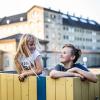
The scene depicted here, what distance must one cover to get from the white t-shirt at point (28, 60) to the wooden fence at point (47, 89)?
0.13m

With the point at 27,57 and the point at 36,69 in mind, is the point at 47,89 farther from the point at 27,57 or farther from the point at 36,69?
the point at 27,57

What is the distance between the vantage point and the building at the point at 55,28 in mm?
32000

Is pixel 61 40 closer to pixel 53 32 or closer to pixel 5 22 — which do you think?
pixel 53 32

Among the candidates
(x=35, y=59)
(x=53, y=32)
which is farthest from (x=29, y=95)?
(x=53, y=32)

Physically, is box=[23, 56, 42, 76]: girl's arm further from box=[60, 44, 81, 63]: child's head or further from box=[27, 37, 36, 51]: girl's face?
box=[60, 44, 81, 63]: child's head

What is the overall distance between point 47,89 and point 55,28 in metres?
32.1

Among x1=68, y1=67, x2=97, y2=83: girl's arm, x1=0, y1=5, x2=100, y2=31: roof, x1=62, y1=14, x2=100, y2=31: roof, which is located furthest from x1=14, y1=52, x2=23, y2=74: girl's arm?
x1=62, y1=14, x2=100, y2=31: roof

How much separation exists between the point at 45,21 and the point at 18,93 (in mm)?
30175

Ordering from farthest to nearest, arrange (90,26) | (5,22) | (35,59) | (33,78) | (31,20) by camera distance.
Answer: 1. (90,26)
2. (5,22)
3. (31,20)
4. (35,59)
5. (33,78)

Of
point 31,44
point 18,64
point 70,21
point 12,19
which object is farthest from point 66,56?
point 12,19

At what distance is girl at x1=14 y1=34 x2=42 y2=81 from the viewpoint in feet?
7.20

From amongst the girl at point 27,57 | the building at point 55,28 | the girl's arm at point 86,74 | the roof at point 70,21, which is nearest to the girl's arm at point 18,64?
the girl at point 27,57

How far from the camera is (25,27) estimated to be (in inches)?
1390

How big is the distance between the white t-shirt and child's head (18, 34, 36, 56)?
0.03 metres
